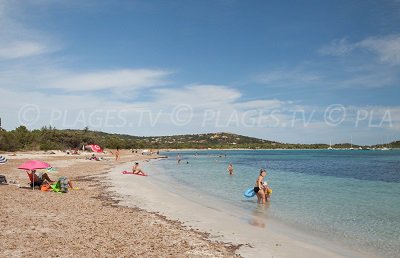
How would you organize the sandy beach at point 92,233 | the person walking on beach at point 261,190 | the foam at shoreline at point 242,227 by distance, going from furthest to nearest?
1. the person walking on beach at point 261,190
2. the foam at shoreline at point 242,227
3. the sandy beach at point 92,233

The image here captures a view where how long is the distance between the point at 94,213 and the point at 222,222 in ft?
16.8

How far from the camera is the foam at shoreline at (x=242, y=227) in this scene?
1011 centimetres

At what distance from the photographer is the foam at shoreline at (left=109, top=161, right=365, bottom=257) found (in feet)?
33.2

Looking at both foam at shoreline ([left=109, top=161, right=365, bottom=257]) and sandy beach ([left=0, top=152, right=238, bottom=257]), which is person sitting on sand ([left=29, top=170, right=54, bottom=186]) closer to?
sandy beach ([left=0, top=152, right=238, bottom=257])

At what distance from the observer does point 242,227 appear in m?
13.2

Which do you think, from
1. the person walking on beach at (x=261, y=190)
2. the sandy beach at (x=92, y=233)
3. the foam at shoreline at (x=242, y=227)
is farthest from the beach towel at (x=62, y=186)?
the person walking on beach at (x=261, y=190)

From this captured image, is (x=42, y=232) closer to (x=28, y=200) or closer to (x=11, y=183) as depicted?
(x=28, y=200)

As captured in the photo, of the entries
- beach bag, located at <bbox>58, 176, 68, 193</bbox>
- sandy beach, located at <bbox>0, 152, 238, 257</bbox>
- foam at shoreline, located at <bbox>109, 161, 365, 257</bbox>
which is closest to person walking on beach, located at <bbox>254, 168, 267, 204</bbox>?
foam at shoreline, located at <bbox>109, 161, 365, 257</bbox>

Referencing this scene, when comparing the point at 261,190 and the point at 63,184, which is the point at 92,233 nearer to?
the point at 63,184

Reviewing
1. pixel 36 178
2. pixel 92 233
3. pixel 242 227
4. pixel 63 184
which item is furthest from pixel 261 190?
pixel 36 178

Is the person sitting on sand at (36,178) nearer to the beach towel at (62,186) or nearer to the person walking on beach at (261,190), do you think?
the beach towel at (62,186)

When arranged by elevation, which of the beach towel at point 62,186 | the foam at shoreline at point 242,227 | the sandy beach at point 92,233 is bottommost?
the foam at shoreline at point 242,227

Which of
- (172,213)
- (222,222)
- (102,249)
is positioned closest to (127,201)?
(172,213)

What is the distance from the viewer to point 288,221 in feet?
48.9
